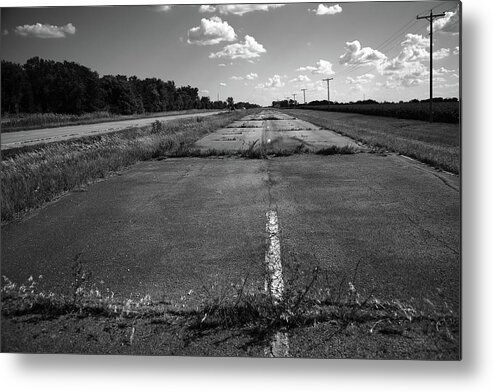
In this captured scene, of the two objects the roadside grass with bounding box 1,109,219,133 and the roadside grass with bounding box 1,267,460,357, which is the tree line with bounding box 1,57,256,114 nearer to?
the roadside grass with bounding box 1,109,219,133

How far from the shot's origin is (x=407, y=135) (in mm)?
9070

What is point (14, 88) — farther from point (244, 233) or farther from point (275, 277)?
point (275, 277)

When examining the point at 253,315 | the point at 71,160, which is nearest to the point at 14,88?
the point at 71,160

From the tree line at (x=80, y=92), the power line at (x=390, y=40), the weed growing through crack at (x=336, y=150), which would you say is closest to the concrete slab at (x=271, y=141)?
the weed growing through crack at (x=336, y=150)

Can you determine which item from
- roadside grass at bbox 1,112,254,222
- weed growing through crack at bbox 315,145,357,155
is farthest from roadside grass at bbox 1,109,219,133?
weed growing through crack at bbox 315,145,357,155

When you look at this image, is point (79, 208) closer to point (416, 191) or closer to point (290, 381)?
point (290, 381)

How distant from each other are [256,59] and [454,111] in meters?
2.00

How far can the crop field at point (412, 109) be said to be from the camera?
3697 millimetres

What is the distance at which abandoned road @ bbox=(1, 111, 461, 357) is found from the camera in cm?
329

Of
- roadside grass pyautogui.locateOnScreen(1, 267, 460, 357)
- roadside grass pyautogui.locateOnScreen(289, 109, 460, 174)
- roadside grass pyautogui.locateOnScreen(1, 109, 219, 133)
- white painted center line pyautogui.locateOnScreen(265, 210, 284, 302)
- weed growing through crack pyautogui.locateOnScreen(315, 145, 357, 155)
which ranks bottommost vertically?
roadside grass pyautogui.locateOnScreen(1, 267, 460, 357)

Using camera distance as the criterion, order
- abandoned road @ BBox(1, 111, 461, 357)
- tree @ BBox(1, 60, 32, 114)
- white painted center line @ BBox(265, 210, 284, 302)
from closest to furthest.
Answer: white painted center line @ BBox(265, 210, 284, 302), abandoned road @ BBox(1, 111, 461, 357), tree @ BBox(1, 60, 32, 114)

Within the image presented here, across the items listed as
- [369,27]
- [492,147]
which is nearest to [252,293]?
[492,147]

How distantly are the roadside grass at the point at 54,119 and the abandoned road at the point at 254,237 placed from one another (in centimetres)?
111

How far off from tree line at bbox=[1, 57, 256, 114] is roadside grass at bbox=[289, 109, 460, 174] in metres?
1.54
